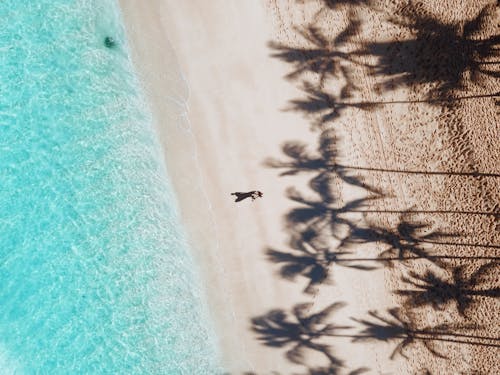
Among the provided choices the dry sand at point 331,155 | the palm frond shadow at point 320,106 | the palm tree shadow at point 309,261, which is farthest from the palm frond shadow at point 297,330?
the palm frond shadow at point 320,106

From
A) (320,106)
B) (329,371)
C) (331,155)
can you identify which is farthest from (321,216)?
(329,371)

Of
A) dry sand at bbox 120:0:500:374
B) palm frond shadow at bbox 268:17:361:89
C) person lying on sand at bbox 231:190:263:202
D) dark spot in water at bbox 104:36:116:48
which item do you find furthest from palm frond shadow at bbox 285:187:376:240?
dark spot in water at bbox 104:36:116:48

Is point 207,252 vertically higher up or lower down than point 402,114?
lower down

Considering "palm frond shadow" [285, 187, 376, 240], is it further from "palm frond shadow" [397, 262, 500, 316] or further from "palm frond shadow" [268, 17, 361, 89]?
"palm frond shadow" [268, 17, 361, 89]

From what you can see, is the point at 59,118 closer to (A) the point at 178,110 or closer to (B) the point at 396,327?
(A) the point at 178,110

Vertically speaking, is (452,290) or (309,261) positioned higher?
(309,261)

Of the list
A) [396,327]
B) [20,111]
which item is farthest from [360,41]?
[20,111]

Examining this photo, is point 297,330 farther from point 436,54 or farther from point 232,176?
point 436,54
